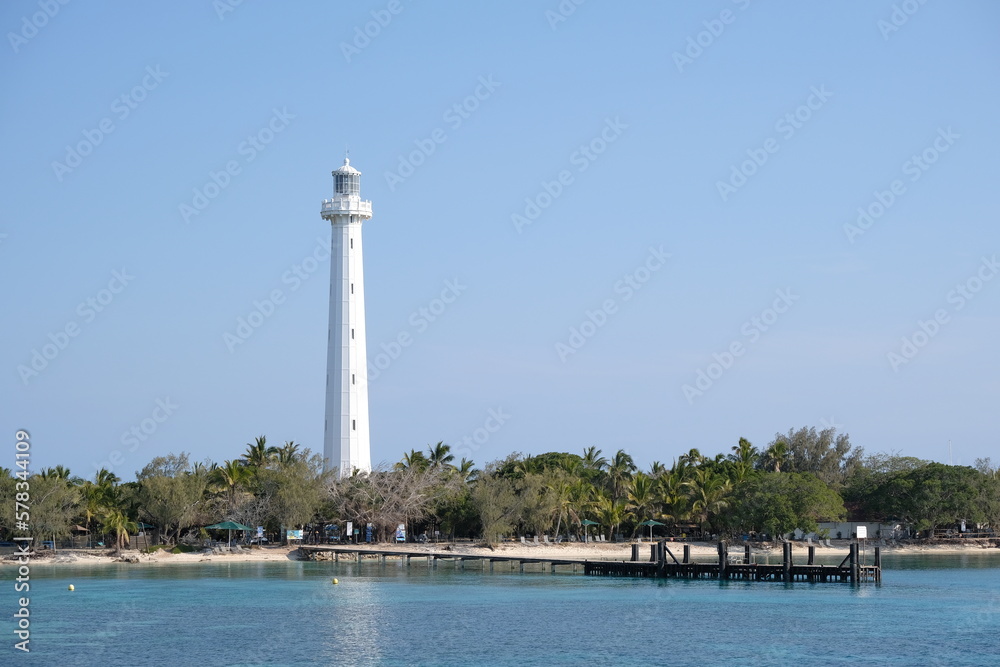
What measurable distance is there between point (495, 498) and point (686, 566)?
18.2 metres

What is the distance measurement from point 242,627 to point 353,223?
43.1m

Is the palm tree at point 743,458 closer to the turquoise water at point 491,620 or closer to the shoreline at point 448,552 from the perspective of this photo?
the shoreline at point 448,552

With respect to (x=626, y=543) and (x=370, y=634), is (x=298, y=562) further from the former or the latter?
(x=370, y=634)

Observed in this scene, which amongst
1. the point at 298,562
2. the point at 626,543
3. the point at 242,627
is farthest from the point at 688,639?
the point at 626,543

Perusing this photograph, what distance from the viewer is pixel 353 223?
8762 cm

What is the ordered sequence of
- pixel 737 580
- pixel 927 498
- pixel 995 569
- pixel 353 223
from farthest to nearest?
pixel 927 498, pixel 353 223, pixel 995 569, pixel 737 580

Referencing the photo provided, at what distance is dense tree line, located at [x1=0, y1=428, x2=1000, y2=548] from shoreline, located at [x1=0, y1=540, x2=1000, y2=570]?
1498 mm

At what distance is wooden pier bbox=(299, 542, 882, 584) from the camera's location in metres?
66.8

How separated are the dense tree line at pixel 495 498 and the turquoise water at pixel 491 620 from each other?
26.5ft

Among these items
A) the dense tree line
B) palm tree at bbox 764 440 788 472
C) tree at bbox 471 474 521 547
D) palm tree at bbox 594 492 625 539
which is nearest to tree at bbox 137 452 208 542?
the dense tree line

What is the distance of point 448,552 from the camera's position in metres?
82.8

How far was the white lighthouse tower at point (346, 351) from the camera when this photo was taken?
85875 mm

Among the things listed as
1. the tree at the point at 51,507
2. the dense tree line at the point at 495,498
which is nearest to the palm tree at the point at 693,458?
the dense tree line at the point at 495,498

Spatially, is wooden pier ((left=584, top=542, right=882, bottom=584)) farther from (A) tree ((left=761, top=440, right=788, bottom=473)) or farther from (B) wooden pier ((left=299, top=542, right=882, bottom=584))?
(A) tree ((left=761, top=440, right=788, bottom=473))
